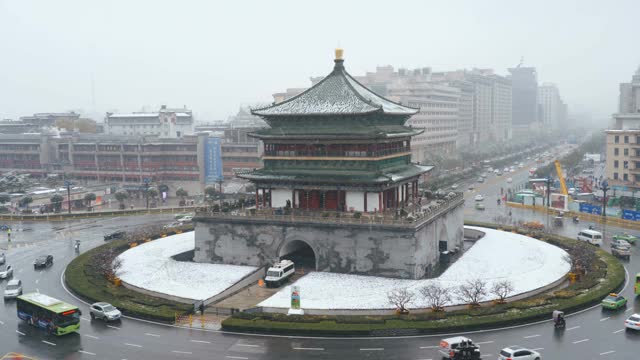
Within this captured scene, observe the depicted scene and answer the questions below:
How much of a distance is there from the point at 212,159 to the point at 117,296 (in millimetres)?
84415

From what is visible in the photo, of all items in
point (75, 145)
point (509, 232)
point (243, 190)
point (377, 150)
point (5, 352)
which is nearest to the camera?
point (5, 352)

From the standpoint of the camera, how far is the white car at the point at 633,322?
139 feet

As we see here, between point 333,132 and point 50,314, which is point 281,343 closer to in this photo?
point 50,314

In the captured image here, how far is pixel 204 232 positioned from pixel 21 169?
106311 mm

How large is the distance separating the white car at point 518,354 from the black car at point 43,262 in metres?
49.9

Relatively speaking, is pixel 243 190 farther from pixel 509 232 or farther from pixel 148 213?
pixel 509 232

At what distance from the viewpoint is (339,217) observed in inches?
2301

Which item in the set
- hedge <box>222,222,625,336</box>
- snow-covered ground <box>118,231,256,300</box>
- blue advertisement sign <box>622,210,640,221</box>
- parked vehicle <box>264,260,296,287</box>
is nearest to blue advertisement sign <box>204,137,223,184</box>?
snow-covered ground <box>118,231,256,300</box>

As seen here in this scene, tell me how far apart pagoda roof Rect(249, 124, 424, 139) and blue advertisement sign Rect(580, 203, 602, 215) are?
44.7 m

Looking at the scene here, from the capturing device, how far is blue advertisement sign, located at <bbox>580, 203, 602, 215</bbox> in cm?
9450

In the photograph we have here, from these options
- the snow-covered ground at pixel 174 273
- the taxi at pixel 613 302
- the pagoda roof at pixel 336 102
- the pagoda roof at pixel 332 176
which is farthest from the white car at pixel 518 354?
the pagoda roof at pixel 336 102

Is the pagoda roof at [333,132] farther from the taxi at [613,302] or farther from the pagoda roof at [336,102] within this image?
the taxi at [613,302]

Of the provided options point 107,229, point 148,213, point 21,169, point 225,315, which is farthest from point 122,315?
point 21,169

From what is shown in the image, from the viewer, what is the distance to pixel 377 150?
62.3 meters
